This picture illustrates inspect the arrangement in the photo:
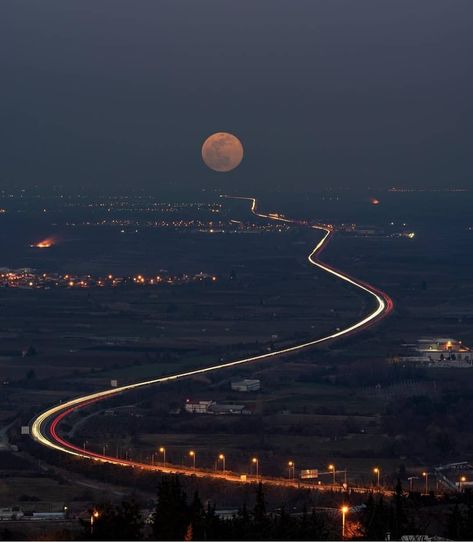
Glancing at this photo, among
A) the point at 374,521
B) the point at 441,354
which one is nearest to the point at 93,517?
the point at 374,521

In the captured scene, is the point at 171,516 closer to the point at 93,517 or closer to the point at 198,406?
the point at 93,517

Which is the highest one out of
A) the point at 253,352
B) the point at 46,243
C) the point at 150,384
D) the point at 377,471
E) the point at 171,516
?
the point at 46,243

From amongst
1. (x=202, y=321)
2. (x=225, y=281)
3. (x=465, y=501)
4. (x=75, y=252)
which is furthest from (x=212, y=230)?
(x=465, y=501)

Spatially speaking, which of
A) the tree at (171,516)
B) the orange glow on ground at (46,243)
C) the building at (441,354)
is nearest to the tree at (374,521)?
the tree at (171,516)

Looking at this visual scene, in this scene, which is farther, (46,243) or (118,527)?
(46,243)

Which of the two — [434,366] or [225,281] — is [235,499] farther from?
[225,281]

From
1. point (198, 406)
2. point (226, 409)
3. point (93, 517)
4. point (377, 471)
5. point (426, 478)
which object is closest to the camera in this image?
point (93, 517)

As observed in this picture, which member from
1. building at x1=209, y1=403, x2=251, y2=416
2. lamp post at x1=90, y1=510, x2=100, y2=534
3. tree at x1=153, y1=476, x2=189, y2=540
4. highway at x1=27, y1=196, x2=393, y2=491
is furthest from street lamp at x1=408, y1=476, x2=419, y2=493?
building at x1=209, y1=403, x2=251, y2=416
